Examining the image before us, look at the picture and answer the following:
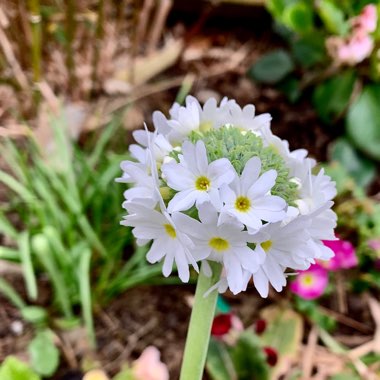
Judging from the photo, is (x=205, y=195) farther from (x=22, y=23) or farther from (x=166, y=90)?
(x=166, y=90)

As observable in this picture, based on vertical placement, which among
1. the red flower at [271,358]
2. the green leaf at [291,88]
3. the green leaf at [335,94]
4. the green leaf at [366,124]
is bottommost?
the red flower at [271,358]

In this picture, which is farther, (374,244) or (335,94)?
(335,94)

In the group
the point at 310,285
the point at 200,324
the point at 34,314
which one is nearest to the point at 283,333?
the point at 310,285

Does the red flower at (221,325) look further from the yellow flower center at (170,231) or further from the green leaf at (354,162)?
the green leaf at (354,162)

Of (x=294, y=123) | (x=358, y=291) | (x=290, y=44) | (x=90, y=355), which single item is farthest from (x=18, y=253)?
(x=290, y=44)

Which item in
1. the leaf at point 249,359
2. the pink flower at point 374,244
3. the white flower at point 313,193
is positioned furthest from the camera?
the pink flower at point 374,244

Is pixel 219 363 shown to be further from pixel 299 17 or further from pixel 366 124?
pixel 299 17

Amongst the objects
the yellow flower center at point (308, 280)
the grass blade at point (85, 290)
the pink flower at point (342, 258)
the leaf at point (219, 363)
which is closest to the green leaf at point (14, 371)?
the grass blade at point (85, 290)
